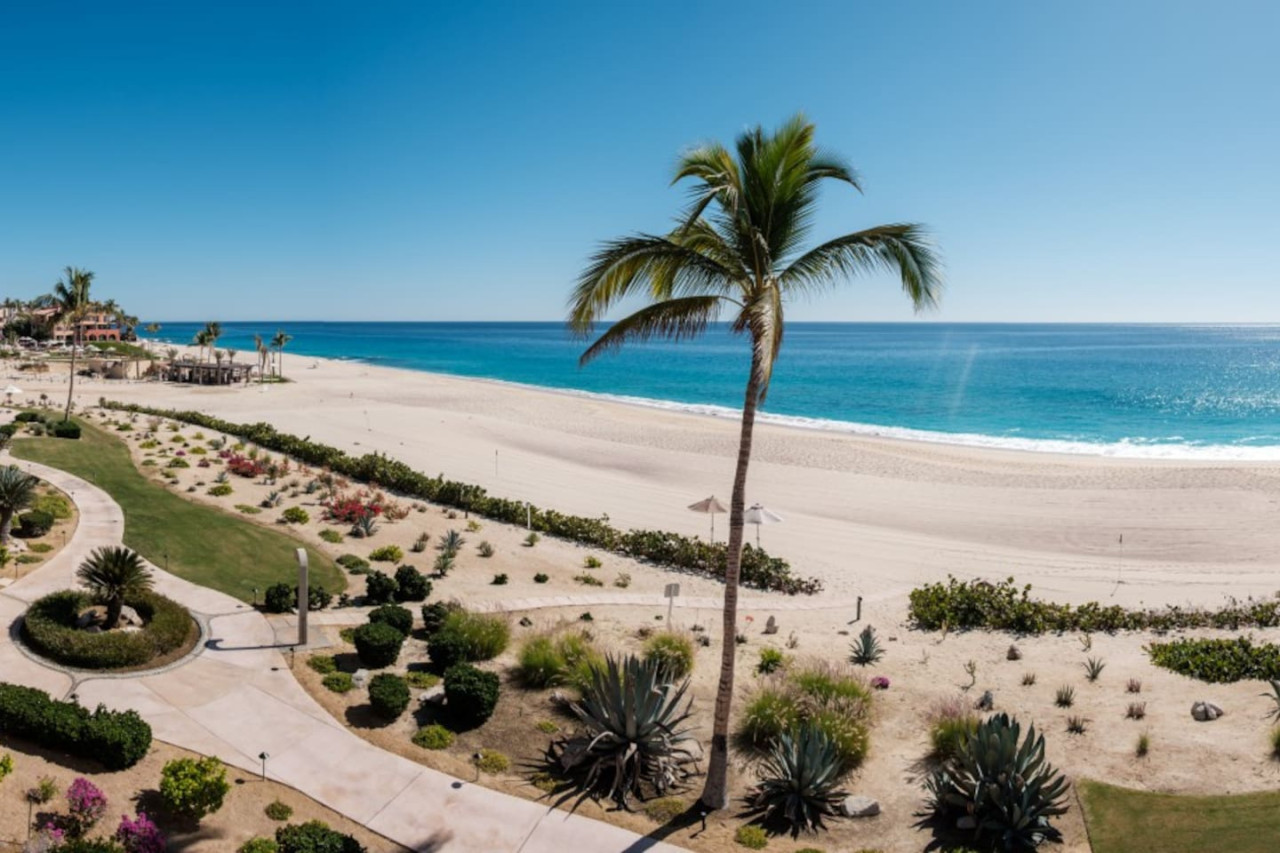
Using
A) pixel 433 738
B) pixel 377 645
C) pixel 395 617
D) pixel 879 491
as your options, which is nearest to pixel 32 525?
pixel 395 617

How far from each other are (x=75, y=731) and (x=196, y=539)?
13.1m

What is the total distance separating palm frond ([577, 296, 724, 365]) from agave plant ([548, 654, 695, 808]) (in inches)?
201

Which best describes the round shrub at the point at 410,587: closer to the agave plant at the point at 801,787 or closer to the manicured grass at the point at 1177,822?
the agave plant at the point at 801,787

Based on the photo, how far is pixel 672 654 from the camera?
623 inches

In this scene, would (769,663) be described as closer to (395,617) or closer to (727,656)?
(727,656)

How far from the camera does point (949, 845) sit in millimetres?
10414

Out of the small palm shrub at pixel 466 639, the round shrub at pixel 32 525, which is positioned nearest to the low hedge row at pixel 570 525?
the small palm shrub at pixel 466 639

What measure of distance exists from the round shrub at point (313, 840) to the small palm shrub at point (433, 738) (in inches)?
112

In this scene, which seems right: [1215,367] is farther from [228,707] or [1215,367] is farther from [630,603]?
[228,707]

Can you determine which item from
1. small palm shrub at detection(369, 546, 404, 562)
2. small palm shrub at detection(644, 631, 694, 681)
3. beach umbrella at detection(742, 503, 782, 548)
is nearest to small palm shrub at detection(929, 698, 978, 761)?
small palm shrub at detection(644, 631, 694, 681)

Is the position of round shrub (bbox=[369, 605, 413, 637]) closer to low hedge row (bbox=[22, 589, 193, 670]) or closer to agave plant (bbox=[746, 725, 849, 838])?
low hedge row (bbox=[22, 589, 193, 670])

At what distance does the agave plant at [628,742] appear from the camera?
38.3 ft

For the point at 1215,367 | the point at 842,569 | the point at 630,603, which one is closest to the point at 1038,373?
the point at 1215,367

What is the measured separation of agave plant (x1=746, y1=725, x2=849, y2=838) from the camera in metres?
11.1
